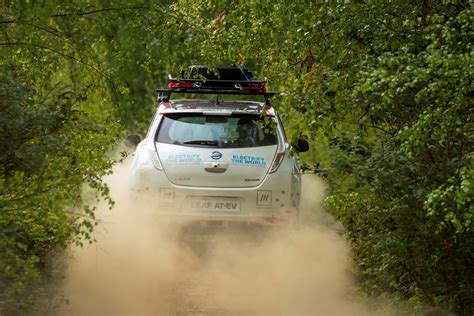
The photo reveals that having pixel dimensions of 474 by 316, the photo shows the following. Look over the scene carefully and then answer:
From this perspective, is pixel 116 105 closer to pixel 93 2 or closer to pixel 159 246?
pixel 93 2

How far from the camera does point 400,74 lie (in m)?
8.06

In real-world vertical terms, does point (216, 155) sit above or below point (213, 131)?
below

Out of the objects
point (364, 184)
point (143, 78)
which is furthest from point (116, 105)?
point (143, 78)

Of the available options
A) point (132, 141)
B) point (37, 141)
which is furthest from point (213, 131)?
point (37, 141)

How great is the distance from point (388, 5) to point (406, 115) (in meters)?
1.09

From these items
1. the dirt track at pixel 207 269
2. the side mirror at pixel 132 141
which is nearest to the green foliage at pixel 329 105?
the dirt track at pixel 207 269

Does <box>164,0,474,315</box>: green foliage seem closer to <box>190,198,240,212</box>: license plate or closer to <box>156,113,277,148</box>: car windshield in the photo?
<box>156,113,277,148</box>: car windshield

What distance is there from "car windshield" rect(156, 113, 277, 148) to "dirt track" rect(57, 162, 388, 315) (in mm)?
934

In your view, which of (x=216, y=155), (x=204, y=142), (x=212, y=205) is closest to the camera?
(x=212, y=205)

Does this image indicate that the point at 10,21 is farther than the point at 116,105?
No

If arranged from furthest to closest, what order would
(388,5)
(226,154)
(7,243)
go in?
(226,154) → (388,5) → (7,243)

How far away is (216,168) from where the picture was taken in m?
11.5

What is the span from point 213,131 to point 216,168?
519 mm

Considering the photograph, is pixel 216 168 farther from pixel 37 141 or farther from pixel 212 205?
pixel 37 141
